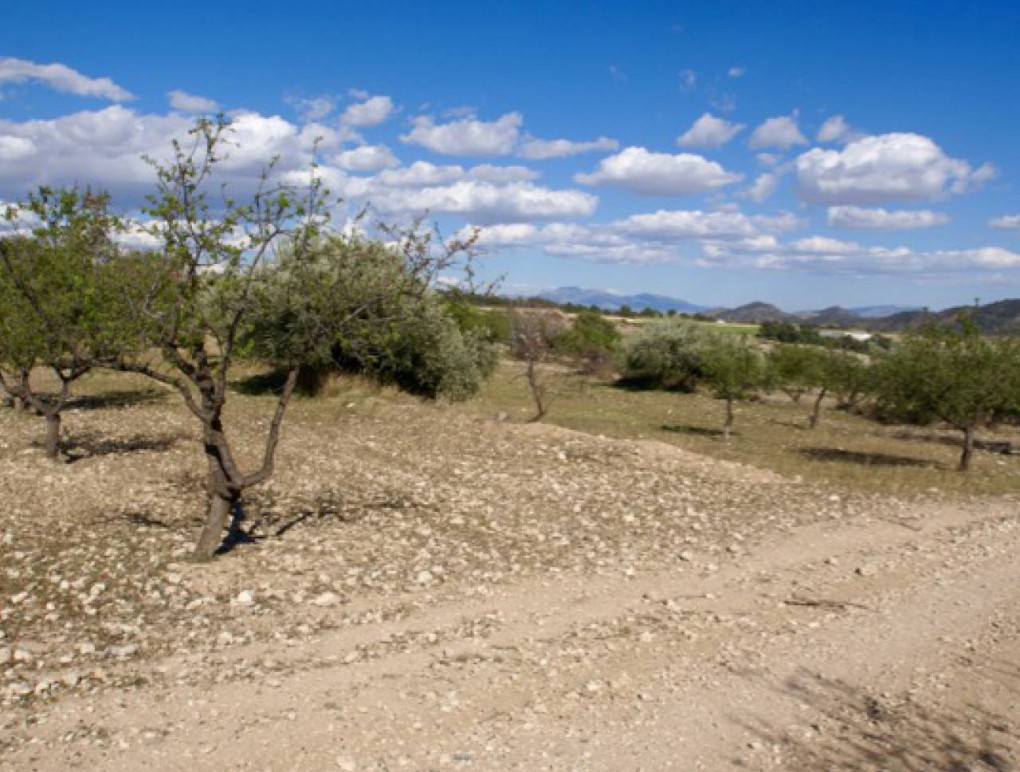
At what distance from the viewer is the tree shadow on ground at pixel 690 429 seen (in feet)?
88.6

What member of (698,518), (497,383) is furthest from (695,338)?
(698,518)

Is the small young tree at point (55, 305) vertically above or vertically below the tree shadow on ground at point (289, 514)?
above

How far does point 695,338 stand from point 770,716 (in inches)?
1621

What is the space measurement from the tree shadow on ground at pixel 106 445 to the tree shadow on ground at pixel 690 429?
53.4 ft

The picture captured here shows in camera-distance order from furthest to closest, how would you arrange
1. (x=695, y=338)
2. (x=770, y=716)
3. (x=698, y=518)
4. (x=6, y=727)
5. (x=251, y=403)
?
(x=695, y=338)
(x=251, y=403)
(x=698, y=518)
(x=770, y=716)
(x=6, y=727)

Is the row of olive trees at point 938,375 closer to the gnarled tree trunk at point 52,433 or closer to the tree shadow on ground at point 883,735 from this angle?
the tree shadow on ground at point 883,735

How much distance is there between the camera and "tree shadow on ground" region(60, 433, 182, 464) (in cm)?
1529

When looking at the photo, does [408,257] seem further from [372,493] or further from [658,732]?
[658,732]

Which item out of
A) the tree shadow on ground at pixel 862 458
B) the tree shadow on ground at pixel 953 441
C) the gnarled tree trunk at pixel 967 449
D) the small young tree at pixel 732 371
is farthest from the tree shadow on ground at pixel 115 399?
the tree shadow on ground at pixel 953 441

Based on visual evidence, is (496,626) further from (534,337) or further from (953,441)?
(953,441)

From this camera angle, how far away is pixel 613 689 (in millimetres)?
7078

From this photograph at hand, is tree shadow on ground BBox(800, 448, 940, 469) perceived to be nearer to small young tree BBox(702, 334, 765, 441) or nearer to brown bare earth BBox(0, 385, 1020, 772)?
small young tree BBox(702, 334, 765, 441)

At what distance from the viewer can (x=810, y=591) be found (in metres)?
9.85

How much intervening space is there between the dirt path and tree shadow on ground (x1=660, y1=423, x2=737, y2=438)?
1668cm
